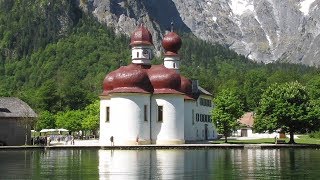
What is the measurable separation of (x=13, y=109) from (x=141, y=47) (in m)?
19.5

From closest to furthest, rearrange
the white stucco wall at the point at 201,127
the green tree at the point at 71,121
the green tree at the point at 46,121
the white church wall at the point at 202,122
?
the white stucco wall at the point at 201,127, the white church wall at the point at 202,122, the green tree at the point at 71,121, the green tree at the point at 46,121

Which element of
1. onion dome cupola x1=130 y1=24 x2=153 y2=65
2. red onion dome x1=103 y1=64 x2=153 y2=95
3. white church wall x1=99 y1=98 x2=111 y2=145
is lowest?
white church wall x1=99 y1=98 x2=111 y2=145

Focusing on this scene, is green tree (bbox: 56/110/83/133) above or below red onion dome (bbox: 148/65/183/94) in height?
below

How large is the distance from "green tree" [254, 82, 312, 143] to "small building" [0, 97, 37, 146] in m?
29.2

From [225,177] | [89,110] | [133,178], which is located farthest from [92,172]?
[89,110]

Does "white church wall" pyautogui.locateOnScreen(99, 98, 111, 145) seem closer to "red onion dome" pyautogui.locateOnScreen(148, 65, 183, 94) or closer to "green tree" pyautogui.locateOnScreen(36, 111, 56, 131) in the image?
"red onion dome" pyautogui.locateOnScreen(148, 65, 183, 94)

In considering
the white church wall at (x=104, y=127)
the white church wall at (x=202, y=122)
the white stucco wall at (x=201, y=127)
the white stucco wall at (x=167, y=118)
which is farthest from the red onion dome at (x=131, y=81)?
the white church wall at (x=202, y=122)

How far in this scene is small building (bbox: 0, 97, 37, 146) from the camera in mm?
80875

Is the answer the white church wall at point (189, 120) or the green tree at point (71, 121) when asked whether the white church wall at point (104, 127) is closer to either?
the white church wall at point (189, 120)

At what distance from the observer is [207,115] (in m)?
109

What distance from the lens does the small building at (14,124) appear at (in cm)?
8088

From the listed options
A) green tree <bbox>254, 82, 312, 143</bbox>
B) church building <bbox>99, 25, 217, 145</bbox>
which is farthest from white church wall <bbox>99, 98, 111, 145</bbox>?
green tree <bbox>254, 82, 312, 143</bbox>

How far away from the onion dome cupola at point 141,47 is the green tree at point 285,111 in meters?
17.6

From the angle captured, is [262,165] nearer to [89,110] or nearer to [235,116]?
[235,116]
